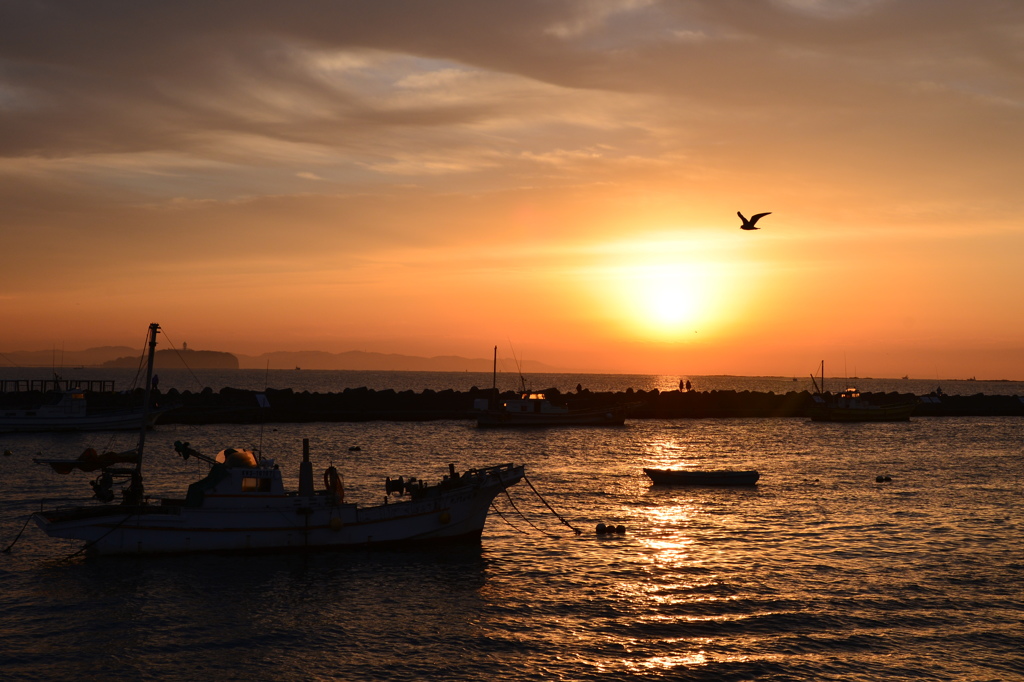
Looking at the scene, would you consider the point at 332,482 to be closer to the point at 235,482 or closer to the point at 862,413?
the point at 235,482

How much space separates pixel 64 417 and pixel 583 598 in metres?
70.6

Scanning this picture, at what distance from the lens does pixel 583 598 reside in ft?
89.2

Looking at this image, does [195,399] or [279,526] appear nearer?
[279,526]

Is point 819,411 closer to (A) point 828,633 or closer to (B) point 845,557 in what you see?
(B) point 845,557

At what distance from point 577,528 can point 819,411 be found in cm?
9106

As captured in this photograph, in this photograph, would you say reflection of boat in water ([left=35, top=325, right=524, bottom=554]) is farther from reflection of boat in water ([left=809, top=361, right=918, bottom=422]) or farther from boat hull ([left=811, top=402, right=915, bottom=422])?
boat hull ([left=811, top=402, right=915, bottom=422])

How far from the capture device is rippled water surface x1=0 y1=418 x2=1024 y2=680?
21.6m

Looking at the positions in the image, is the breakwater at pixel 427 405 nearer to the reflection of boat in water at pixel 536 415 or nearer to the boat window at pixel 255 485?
the reflection of boat in water at pixel 536 415

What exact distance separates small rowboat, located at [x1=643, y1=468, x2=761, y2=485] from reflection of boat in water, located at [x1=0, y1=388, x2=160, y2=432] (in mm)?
51080

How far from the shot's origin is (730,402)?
135750mm

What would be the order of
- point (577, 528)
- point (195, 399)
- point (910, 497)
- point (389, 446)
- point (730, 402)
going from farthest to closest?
1. point (730, 402)
2. point (195, 399)
3. point (389, 446)
4. point (910, 497)
5. point (577, 528)

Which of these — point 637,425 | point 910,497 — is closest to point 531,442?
point 637,425

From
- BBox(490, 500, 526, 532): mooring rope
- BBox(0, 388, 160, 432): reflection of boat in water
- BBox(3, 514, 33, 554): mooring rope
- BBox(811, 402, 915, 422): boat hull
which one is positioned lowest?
BBox(3, 514, 33, 554): mooring rope

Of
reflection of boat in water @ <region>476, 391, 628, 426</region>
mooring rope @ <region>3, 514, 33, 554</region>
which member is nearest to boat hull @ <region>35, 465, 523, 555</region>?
mooring rope @ <region>3, 514, 33, 554</region>
